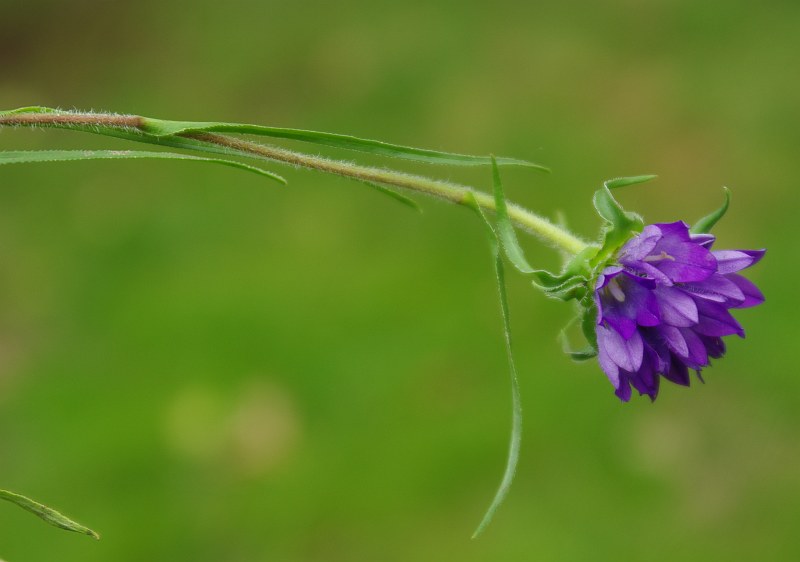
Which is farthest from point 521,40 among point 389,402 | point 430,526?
point 430,526

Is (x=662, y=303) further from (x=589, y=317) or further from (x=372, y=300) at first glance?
(x=372, y=300)

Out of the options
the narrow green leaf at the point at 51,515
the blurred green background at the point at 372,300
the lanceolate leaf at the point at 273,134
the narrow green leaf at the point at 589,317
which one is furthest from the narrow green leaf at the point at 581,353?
the blurred green background at the point at 372,300

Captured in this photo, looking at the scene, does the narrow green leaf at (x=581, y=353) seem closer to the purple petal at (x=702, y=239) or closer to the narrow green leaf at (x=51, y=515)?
the purple petal at (x=702, y=239)

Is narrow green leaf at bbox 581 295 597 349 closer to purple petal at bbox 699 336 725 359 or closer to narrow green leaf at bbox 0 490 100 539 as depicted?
purple petal at bbox 699 336 725 359

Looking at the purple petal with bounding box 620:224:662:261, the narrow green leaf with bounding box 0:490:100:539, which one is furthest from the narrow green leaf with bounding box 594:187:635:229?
the narrow green leaf with bounding box 0:490:100:539

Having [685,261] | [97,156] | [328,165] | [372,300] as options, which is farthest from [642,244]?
[372,300]

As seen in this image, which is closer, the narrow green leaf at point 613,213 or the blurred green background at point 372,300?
the narrow green leaf at point 613,213
